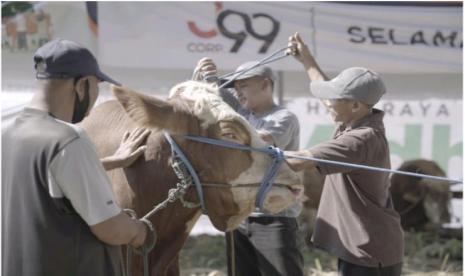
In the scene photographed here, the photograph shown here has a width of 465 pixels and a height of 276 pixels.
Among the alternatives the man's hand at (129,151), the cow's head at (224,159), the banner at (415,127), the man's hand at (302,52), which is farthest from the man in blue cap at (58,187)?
the banner at (415,127)

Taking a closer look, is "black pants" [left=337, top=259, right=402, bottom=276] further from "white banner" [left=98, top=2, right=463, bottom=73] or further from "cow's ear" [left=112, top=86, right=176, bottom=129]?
"white banner" [left=98, top=2, right=463, bottom=73]

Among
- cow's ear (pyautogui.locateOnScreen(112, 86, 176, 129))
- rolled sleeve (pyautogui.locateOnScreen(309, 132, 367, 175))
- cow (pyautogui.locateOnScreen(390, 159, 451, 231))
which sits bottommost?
cow (pyautogui.locateOnScreen(390, 159, 451, 231))

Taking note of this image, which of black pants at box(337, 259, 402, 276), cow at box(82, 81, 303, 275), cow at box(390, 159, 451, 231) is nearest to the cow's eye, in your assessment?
cow at box(82, 81, 303, 275)

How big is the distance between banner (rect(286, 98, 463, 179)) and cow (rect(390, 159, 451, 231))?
0.57 metres

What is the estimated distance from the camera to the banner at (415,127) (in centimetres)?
827

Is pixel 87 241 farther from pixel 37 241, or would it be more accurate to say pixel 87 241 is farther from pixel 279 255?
pixel 279 255

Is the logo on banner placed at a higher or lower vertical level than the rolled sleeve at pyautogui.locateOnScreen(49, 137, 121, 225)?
higher

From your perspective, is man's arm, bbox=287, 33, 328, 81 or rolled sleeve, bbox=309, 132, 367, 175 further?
man's arm, bbox=287, 33, 328, 81

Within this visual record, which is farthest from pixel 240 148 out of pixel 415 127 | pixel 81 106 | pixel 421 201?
pixel 421 201

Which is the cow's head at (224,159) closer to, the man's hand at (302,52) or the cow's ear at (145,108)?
the cow's ear at (145,108)

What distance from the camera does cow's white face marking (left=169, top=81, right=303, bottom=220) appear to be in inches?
135

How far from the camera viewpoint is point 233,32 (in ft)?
24.8

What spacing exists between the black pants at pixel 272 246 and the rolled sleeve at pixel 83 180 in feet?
6.39

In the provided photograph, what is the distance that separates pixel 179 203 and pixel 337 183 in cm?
93
